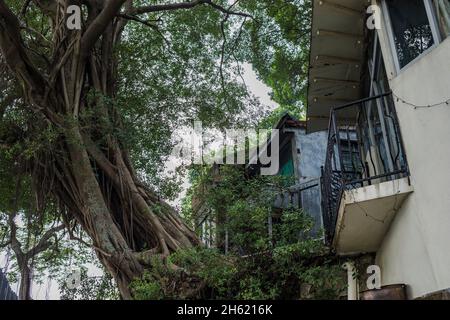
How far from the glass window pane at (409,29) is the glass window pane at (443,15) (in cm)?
15

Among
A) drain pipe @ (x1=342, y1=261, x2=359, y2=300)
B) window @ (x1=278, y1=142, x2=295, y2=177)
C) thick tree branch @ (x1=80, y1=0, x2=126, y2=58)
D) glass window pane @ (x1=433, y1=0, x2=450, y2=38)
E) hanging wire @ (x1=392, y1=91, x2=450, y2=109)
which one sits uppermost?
thick tree branch @ (x1=80, y1=0, x2=126, y2=58)

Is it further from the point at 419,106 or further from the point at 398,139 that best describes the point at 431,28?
the point at 398,139

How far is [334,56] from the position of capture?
648cm

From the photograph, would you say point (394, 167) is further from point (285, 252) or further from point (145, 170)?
point (145, 170)

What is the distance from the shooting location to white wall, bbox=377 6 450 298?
12.7 feet

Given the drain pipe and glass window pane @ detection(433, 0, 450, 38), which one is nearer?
glass window pane @ detection(433, 0, 450, 38)

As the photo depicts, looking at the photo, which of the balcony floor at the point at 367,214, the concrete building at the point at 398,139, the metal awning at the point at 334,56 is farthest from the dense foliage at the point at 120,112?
the metal awning at the point at 334,56

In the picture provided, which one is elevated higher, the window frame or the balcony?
the window frame

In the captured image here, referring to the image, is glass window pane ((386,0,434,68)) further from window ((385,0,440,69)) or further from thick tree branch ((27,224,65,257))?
thick tree branch ((27,224,65,257))

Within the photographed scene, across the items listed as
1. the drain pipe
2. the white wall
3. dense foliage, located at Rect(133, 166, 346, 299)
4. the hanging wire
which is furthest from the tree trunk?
the hanging wire

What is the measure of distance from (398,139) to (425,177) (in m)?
0.63

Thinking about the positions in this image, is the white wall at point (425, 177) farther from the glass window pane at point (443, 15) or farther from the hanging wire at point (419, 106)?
the glass window pane at point (443, 15)

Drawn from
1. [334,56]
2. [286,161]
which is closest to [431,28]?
[334,56]
